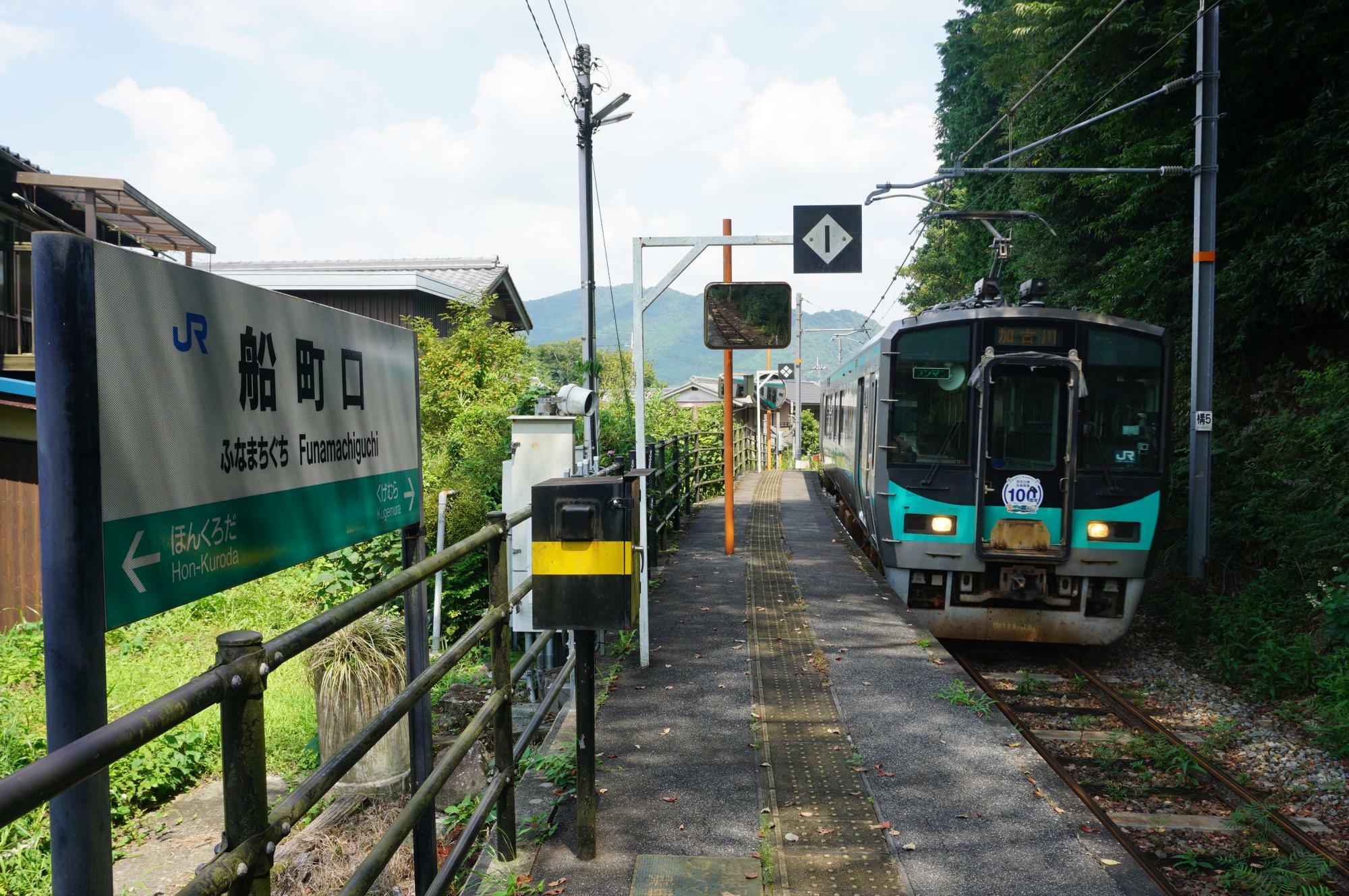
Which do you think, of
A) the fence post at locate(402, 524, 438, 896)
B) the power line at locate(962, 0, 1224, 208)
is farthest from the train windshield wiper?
the fence post at locate(402, 524, 438, 896)

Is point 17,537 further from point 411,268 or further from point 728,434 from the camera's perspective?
point 411,268

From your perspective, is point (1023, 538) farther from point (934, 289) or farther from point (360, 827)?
point (934, 289)

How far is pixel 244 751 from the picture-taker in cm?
162

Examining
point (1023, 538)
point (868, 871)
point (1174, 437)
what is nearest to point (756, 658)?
point (1023, 538)

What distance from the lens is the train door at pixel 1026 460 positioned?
7.40m

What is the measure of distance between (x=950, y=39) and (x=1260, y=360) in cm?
2037

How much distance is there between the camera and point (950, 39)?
1153 inches

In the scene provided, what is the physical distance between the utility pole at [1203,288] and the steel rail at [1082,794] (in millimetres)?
3198

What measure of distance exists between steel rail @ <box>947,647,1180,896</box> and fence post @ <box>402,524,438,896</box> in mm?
2607

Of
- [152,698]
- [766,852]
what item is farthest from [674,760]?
[152,698]

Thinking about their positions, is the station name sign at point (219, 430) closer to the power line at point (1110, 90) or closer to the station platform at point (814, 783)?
the station platform at point (814, 783)

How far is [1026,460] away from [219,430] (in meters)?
6.77

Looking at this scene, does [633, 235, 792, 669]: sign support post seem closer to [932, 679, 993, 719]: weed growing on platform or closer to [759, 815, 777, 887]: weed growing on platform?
[932, 679, 993, 719]: weed growing on platform

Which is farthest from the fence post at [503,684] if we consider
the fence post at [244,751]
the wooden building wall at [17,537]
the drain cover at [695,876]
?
the wooden building wall at [17,537]
